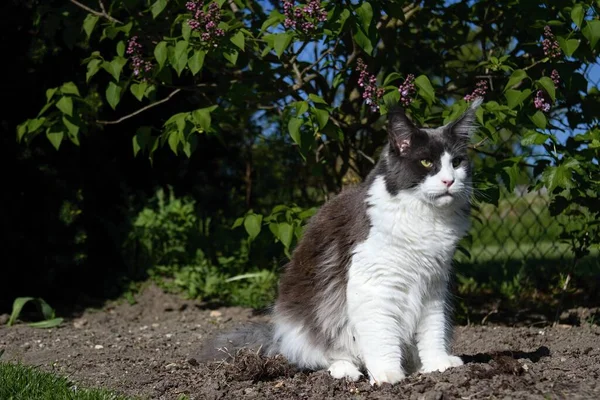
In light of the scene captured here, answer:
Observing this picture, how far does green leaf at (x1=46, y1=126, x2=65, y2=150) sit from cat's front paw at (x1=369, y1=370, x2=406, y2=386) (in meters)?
2.35

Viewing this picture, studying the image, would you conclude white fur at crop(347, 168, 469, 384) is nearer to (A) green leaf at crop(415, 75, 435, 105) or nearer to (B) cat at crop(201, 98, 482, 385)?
(B) cat at crop(201, 98, 482, 385)

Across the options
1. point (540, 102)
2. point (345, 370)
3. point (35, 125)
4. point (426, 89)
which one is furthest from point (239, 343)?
point (540, 102)

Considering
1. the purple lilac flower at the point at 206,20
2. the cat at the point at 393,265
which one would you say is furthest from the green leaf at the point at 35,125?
the cat at the point at 393,265

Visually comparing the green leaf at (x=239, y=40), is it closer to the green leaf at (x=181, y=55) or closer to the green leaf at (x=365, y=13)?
the green leaf at (x=181, y=55)

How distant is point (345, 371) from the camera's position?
3.32m

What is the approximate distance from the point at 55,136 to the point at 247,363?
1913 mm

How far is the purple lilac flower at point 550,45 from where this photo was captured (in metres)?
3.88

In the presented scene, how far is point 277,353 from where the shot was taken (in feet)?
12.0

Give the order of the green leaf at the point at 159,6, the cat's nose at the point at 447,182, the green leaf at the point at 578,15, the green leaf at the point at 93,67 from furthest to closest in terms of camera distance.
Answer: the green leaf at the point at 93,67 < the green leaf at the point at 159,6 < the green leaf at the point at 578,15 < the cat's nose at the point at 447,182

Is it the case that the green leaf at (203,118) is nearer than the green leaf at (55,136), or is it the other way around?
the green leaf at (203,118)

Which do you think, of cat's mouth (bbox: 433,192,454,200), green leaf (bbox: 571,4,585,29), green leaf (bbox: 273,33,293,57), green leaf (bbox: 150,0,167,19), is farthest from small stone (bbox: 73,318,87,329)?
green leaf (bbox: 571,4,585,29)

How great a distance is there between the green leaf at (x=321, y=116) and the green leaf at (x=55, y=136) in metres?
1.57

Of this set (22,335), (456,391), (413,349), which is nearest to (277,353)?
(413,349)

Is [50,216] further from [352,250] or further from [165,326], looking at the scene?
[352,250]
